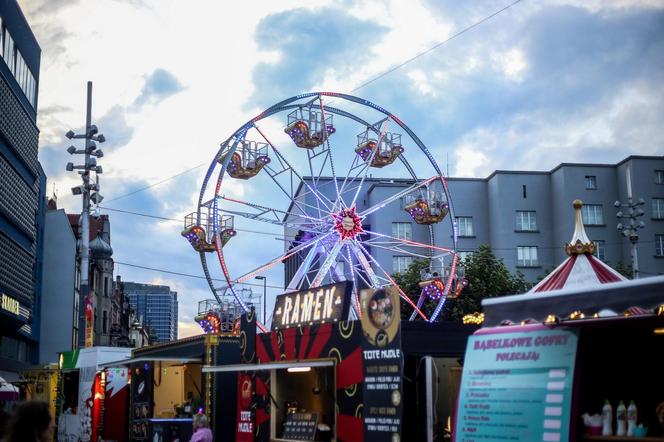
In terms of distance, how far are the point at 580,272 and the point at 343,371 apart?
211 inches

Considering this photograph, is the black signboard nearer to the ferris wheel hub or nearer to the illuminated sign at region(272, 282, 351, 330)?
the illuminated sign at region(272, 282, 351, 330)

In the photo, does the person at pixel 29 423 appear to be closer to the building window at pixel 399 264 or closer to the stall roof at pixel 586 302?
the stall roof at pixel 586 302

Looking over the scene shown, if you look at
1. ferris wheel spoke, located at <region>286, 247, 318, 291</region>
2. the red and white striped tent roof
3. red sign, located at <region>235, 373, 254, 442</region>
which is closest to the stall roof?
the red and white striped tent roof

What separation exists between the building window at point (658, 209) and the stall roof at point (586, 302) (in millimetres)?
51492

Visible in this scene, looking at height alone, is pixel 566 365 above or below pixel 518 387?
above

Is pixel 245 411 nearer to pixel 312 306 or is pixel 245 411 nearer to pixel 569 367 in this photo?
pixel 312 306

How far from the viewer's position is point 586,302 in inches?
362

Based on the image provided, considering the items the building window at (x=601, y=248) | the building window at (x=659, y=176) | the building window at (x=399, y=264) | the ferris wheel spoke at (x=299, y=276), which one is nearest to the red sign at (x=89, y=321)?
the ferris wheel spoke at (x=299, y=276)

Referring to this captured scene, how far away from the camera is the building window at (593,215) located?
59.6m

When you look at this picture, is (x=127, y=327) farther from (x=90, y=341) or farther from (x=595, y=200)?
(x=90, y=341)

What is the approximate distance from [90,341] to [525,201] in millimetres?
33783

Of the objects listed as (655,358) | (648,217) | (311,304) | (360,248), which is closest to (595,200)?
(648,217)

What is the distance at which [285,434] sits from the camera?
18953 mm

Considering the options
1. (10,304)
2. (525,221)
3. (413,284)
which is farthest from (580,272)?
(525,221)
